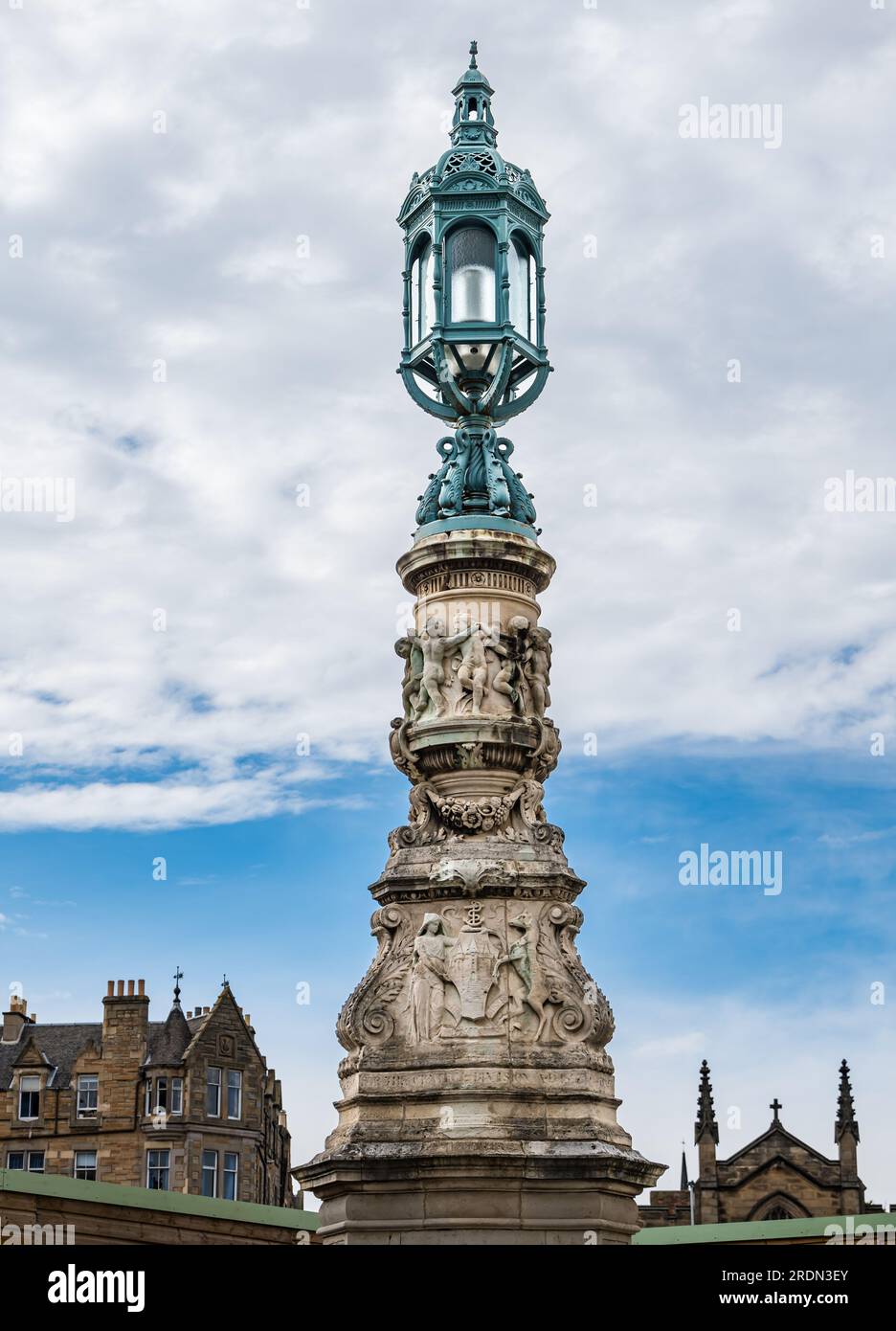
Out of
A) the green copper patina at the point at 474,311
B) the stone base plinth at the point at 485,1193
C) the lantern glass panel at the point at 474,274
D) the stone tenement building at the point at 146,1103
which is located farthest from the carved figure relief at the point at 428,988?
the stone tenement building at the point at 146,1103

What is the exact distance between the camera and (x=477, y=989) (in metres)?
22.7

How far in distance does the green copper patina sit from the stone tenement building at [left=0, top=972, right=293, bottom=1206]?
3340 cm

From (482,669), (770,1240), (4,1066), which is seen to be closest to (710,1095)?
(4,1066)

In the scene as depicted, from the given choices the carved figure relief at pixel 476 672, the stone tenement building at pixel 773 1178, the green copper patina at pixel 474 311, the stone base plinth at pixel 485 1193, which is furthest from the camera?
the stone tenement building at pixel 773 1178

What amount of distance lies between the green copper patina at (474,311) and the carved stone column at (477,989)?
94 centimetres

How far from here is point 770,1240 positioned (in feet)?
88.3

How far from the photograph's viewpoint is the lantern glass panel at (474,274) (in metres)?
26.1

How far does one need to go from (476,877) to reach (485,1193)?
3560 millimetres

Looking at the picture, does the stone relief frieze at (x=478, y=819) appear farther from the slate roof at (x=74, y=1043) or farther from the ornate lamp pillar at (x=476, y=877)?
the slate roof at (x=74, y=1043)

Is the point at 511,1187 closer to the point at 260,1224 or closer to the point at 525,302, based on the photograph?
the point at 260,1224

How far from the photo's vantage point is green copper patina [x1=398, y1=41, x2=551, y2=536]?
2531 centimetres

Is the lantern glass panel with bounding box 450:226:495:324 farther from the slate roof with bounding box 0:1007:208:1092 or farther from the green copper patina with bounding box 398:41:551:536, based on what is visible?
the slate roof with bounding box 0:1007:208:1092

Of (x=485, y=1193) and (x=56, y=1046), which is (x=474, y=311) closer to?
(x=485, y=1193)

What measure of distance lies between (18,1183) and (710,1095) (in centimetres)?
6214
